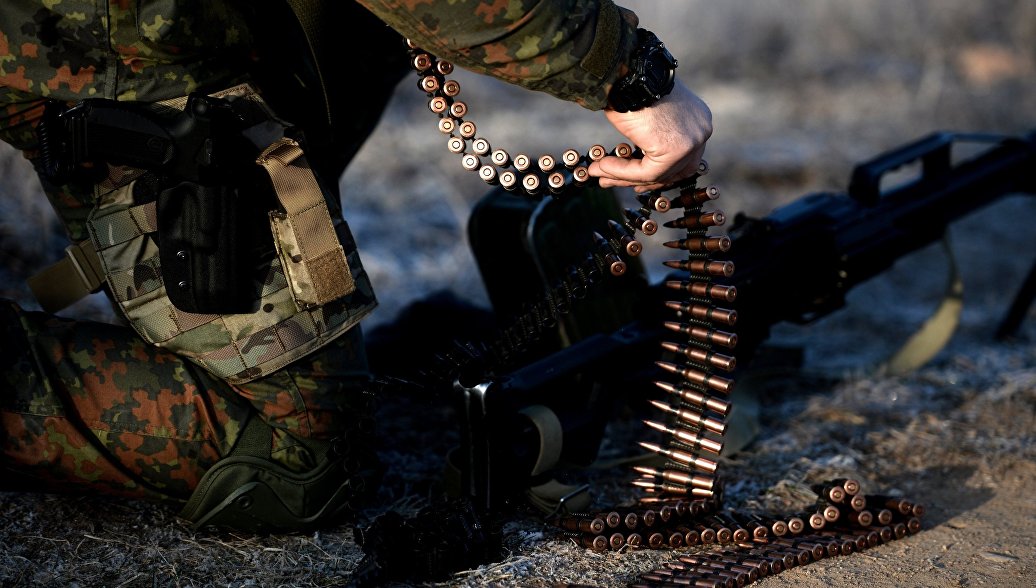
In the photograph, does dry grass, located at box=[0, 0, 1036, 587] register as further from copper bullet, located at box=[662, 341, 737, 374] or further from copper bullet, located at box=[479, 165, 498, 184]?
copper bullet, located at box=[479, 165, 498, 184]

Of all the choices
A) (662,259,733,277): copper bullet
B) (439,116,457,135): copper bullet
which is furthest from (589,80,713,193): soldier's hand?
(439,116,457,135): copper bullet

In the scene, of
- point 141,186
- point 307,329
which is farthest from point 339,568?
point 141,186

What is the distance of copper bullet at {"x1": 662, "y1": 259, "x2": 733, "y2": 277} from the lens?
2973mm

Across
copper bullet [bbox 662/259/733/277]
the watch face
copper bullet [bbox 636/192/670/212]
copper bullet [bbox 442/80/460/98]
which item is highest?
the watch face

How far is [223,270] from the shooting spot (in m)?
2.74

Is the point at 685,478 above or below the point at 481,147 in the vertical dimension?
below

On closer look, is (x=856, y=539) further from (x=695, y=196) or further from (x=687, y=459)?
(x=695, y=196)

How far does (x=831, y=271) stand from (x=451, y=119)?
1.77m

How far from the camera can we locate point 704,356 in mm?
3055

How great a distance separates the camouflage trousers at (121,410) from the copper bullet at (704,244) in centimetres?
117

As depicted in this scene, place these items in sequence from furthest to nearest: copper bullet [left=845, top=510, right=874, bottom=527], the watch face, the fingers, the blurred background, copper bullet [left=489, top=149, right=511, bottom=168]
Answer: the blurred background
copper bullet [left=845, top=510, right=874, bottom=527]
copper bullet [left=489, top=149, right=511, bottom=168]
the fingers
the watch face

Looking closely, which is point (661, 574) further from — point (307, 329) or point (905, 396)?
point (905, 396)

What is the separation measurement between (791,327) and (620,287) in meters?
1.83

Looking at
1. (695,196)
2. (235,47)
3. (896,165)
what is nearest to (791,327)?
(896,165)
